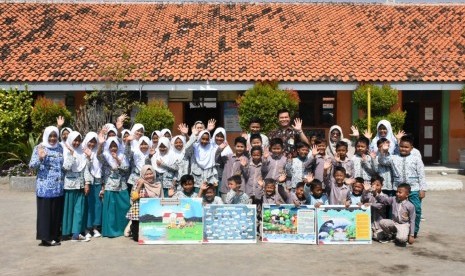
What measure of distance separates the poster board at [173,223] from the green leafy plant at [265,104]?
7.27 m

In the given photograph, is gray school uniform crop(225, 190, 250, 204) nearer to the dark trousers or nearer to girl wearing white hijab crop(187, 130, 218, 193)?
girl wearing white hijab crop(187, 130, 218, 193)

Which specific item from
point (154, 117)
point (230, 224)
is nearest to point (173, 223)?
point (230, 224)

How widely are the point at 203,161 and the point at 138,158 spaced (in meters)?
1.00

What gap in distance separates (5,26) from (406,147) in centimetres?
1610

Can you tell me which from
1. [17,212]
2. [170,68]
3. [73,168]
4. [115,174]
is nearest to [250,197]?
[115,174]

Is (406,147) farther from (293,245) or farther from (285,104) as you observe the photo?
(285,104)

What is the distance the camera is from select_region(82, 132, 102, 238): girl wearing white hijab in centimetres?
819

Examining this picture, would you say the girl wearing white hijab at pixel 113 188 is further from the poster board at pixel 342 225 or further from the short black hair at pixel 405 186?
the short black hair at pixel 405 186

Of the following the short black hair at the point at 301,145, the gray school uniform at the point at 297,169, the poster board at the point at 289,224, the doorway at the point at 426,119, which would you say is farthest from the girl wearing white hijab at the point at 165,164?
the doorway at the point at 426,119

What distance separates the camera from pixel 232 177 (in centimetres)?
804

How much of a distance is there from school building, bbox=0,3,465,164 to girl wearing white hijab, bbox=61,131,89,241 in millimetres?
8172

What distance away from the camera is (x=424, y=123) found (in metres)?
18.5

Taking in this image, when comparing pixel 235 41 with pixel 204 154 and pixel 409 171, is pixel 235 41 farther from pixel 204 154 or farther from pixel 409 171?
pixel 409 171

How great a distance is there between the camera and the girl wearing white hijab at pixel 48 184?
776 centimetres
